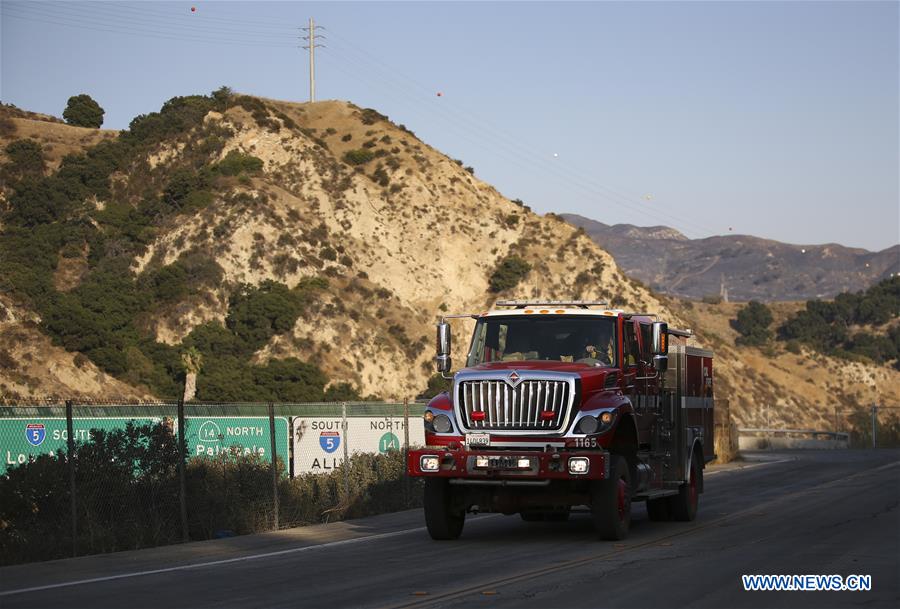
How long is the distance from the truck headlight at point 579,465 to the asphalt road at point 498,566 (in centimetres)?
103

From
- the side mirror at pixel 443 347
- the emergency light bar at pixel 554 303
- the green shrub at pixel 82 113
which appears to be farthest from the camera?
the green shrub at pixel 82 113

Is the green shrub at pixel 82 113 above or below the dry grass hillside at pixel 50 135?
above

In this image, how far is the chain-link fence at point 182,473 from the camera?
17.4 metres

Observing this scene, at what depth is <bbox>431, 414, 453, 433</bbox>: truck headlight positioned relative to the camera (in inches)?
661

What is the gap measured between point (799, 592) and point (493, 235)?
85.3 m

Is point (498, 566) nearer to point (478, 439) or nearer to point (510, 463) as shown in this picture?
point (510, 463)

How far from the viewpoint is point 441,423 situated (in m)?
16.9

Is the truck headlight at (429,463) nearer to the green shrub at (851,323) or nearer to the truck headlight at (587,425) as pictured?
the truck headlight at (587,425)

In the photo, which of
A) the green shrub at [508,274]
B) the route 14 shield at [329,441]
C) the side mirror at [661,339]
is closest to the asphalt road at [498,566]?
the side mirror at [661,339]

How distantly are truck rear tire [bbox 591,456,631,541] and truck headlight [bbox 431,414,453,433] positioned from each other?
2.12m

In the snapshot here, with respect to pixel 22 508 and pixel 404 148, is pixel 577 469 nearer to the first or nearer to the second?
pixel 22 508

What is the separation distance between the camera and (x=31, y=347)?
6700 centimetres

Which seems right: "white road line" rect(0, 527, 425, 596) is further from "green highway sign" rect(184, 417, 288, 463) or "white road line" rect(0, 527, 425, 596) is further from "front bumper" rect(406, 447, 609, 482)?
"green highway sign" rect(184, 417, 288, 463)

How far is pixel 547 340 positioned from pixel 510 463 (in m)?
2.41
